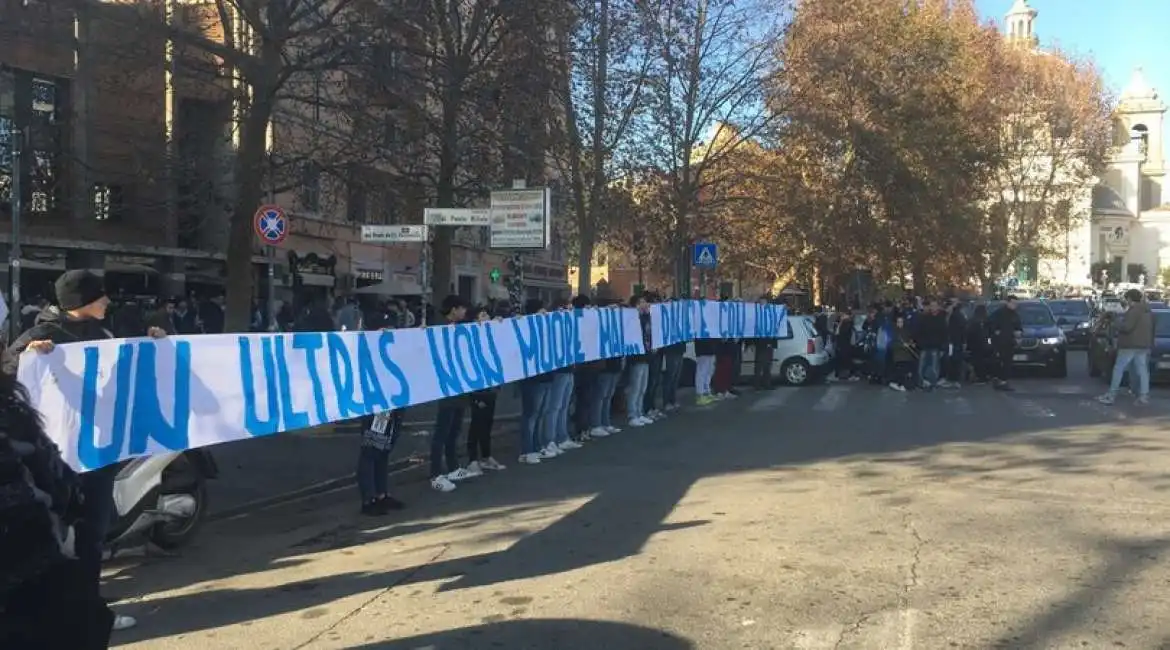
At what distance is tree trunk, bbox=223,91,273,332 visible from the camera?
44.3 feet

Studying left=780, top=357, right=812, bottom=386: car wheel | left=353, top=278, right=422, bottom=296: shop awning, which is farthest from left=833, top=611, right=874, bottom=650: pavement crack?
left=353, top=278, right=422, bottom=296: shop awning

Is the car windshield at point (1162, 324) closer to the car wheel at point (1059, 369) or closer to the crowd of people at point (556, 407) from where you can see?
the car wheel at point (1059, 369)

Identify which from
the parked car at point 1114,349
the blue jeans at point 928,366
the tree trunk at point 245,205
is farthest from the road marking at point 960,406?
the tree trunk at point 245,205

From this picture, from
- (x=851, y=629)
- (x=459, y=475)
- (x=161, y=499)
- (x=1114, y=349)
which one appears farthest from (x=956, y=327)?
(x=161, y=499)

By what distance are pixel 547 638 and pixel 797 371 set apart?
16.0 metres

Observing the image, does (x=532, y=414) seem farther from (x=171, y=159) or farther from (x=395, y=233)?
(x=171, y=159)

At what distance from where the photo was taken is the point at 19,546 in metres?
2.50

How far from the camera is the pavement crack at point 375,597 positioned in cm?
504

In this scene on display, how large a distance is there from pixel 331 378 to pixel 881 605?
4696mm

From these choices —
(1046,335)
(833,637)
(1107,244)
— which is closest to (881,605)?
(833,637)

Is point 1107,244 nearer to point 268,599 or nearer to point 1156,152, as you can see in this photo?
point 1156,152

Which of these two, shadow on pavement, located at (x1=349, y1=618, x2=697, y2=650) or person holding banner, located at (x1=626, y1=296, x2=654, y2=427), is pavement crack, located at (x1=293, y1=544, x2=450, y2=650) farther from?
person holding banner, located at (x1=626, y1=296, x2=654, y2=427)

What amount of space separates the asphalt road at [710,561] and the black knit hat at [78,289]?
177cm

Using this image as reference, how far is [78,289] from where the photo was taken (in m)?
5.16
